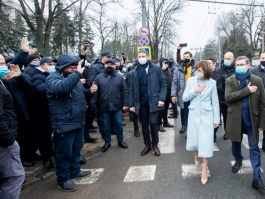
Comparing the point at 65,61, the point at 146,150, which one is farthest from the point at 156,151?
the point at 65,61

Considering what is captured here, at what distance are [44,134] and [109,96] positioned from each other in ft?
5.25

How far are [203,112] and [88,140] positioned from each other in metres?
3.47

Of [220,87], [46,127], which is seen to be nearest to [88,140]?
[46,127]

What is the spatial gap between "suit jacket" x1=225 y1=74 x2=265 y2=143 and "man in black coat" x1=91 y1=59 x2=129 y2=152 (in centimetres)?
242

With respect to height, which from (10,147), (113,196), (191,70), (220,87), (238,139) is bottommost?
(113,196)

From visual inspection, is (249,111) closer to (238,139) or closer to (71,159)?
(238,139)

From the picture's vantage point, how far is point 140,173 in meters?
4.33

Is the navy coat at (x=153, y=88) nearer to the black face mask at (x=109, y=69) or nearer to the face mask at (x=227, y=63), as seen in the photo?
the black face mask at (x=109, y=69)

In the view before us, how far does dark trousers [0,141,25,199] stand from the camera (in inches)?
105

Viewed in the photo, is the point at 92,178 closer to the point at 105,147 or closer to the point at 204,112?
the point at 105,147

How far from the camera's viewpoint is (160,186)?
3.78 meters

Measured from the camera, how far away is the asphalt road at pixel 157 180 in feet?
11.7

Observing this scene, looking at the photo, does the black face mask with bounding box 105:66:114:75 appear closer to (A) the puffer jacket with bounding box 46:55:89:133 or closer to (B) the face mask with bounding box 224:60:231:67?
(A) the puffer jacket with bounding box 46:55:89:133

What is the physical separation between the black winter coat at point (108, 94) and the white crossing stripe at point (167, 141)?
126 centimetres
